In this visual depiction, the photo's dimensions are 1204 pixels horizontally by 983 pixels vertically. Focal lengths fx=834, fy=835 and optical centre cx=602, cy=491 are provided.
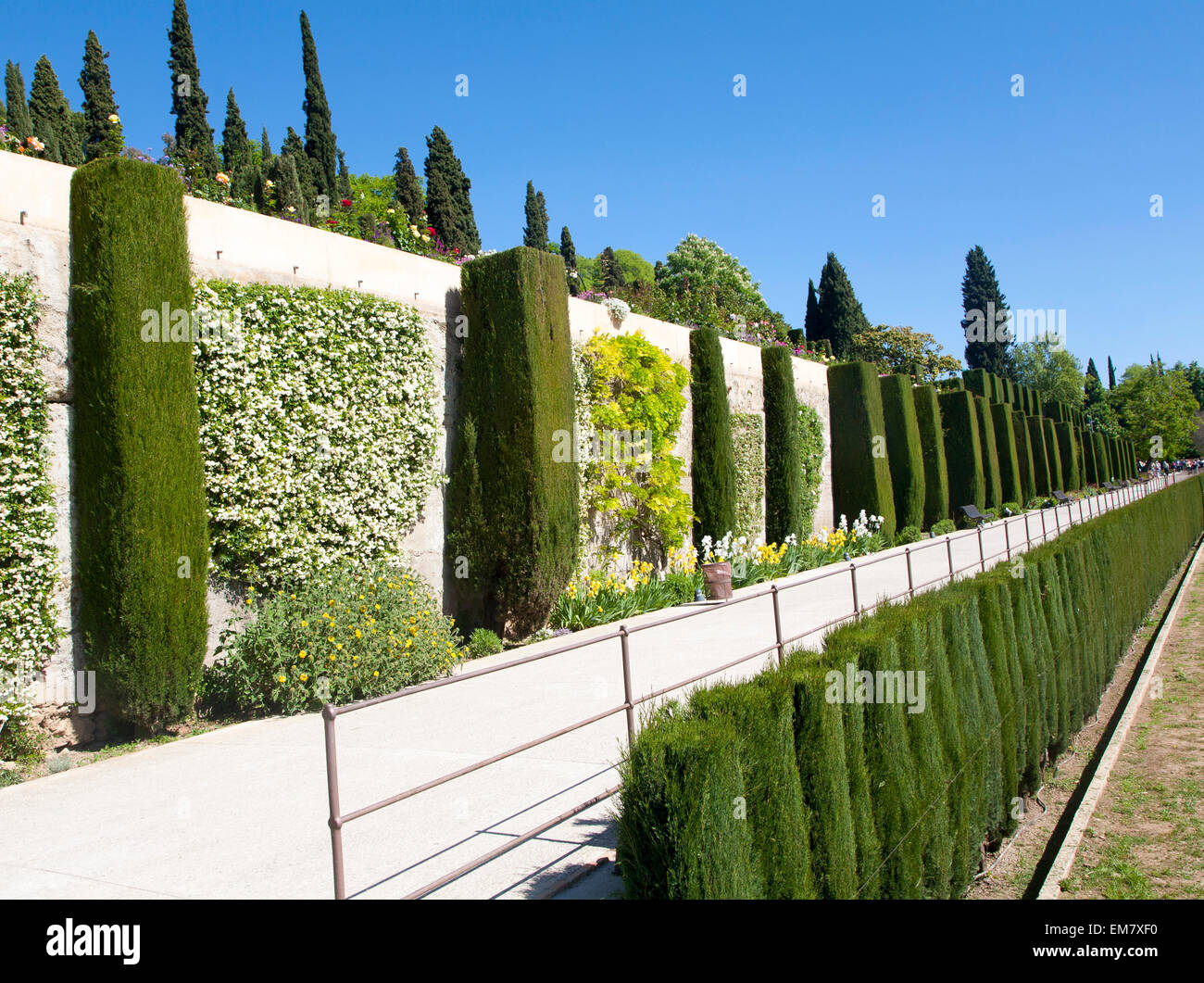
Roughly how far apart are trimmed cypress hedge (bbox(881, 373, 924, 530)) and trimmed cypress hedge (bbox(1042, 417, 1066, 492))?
72.3 ft

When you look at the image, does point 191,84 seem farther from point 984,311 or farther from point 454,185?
point 984,311

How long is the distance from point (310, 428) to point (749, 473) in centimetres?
996

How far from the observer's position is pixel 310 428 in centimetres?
764

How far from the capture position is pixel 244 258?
293 inches

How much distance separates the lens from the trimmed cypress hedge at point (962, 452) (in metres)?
26.5

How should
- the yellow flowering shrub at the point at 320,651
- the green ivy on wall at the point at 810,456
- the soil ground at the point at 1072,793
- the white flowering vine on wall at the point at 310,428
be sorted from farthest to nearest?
the green ivy on wall at the point at 810,456, the white flowering vine on wall at the point at 310,428, the yellow flowering shrub at the point at 320,651, the soil ground at the point at 1072,793

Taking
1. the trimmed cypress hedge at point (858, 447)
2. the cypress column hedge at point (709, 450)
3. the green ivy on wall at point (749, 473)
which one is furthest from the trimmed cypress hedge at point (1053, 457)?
the cypress column hedge at point (709, 450)

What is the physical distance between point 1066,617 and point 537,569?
5386mm

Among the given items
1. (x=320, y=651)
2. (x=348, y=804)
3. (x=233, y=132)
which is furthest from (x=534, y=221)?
(x=348, y=804)

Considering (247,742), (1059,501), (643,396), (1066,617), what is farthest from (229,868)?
(1059,501)

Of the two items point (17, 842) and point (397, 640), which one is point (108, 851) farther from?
point (397, 640)

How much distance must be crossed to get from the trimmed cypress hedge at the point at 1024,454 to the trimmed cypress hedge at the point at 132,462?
34277 mm

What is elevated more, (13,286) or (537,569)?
(13,286)

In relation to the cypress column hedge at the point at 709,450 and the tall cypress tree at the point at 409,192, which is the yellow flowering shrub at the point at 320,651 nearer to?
A: the cypress column hedge at the point at 709,450
